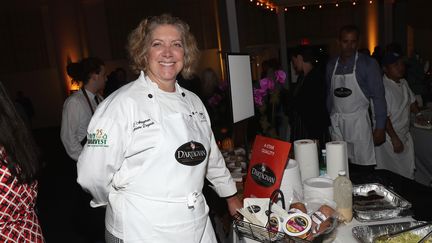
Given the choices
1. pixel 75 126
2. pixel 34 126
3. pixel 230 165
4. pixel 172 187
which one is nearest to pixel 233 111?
pixel 230 165

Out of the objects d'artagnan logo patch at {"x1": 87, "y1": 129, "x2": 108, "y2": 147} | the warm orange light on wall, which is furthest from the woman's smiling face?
the warm orange light on wall

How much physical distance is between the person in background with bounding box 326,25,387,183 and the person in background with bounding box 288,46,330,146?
17 cm

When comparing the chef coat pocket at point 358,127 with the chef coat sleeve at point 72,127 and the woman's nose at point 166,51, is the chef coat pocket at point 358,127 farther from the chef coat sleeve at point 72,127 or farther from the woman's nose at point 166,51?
the chef coat sleeve at point 72,127

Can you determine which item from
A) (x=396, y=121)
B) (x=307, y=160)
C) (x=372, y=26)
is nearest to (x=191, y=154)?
(x=307, y=160)

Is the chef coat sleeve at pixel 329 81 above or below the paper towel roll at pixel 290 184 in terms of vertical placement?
above

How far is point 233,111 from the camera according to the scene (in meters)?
1.86

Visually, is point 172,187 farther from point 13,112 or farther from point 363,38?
point 363,38

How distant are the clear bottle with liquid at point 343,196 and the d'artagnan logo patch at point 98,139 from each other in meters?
0.86

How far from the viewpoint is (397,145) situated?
2.85 m

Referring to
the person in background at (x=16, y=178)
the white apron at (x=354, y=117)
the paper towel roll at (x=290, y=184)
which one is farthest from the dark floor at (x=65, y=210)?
the white apron at (x=354, y=117)

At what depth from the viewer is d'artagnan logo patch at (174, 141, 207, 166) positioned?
1.20 m

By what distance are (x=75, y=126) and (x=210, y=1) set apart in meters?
8.39

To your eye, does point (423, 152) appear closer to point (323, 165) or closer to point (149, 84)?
point (323, 165)

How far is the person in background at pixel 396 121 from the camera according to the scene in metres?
2.90
